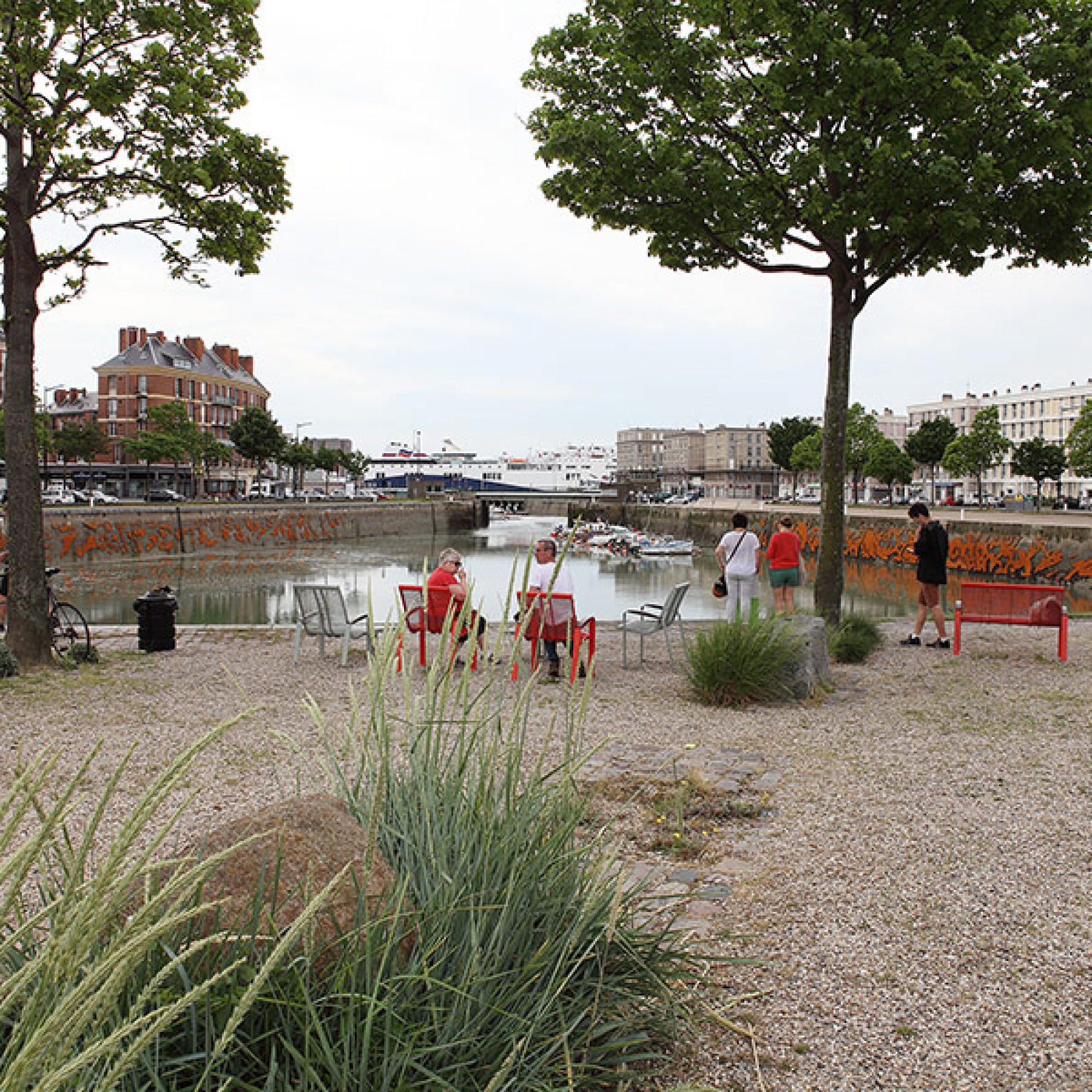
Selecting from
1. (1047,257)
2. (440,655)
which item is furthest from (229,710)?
(1047,257)

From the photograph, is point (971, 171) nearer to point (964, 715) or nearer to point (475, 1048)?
point (964, 715)

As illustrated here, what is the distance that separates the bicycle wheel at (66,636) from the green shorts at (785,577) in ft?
26.4

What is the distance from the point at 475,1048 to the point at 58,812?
4.30 ft

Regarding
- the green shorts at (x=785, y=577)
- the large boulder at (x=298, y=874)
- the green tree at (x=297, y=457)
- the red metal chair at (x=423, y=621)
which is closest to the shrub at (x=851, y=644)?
the green shorts at (x=785, y=577)

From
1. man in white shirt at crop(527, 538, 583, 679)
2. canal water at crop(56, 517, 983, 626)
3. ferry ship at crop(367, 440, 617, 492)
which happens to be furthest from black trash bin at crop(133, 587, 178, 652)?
ferry ship at crop(367, 440, 617, 492)

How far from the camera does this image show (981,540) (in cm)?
3384

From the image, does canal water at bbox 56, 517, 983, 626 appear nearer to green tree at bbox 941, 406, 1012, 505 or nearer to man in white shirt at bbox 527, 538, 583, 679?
man in white shirt at bbox 527, 538, 583, 679

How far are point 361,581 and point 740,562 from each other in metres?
23.5

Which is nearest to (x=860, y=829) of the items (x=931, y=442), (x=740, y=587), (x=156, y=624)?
(x=740, y=587)

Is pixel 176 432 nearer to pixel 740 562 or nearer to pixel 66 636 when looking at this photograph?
pixel 66 636

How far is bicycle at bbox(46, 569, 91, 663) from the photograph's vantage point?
32.7 feet

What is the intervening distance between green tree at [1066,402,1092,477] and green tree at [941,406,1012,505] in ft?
28.7

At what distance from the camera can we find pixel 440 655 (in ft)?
9.27

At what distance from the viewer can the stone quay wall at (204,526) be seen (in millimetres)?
35250
